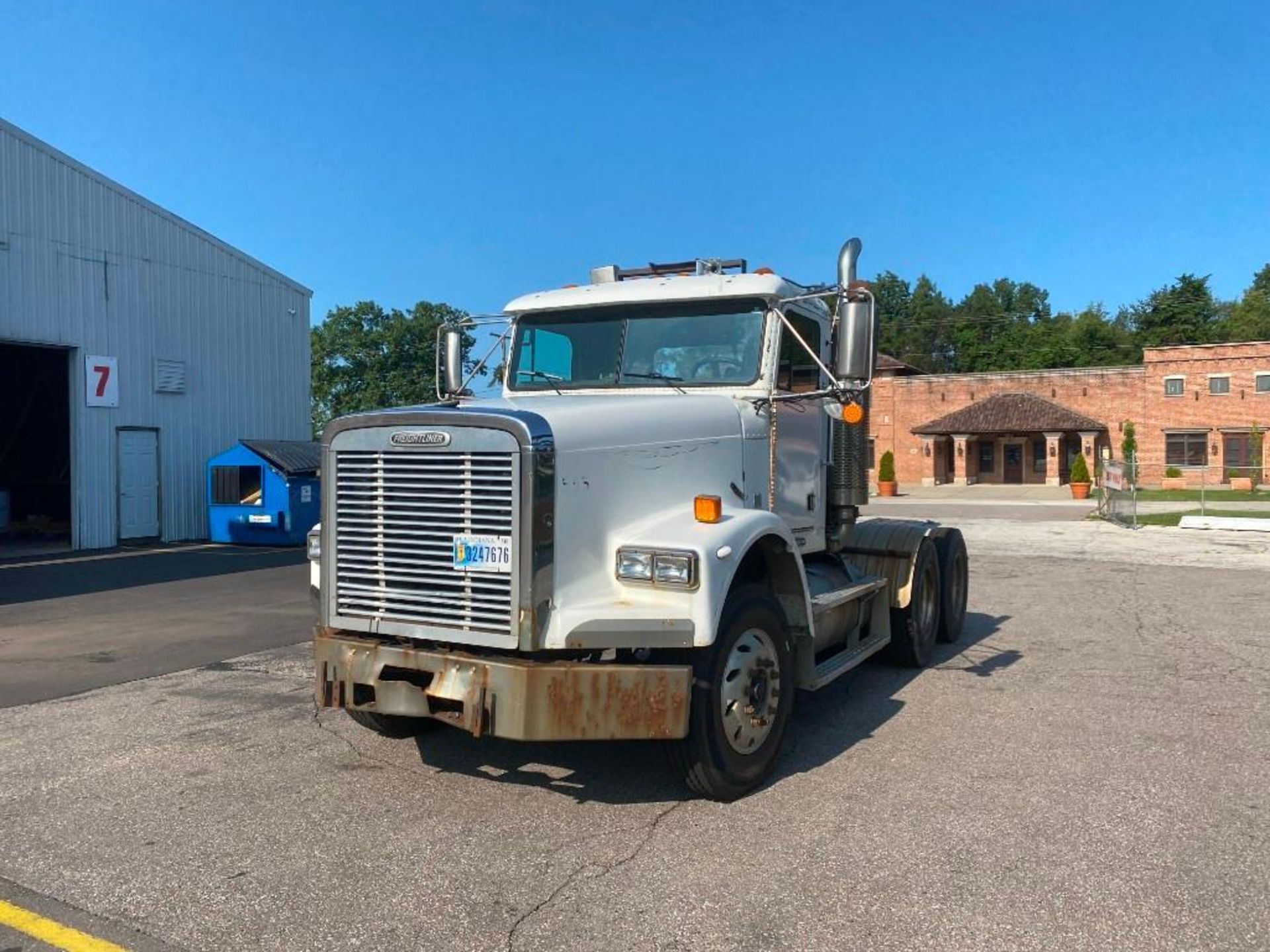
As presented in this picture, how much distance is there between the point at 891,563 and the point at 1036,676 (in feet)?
4.61

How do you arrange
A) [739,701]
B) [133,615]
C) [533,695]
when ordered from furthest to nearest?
[133,615] < [739,701] < [533,695]

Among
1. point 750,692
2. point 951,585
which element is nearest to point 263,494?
point 951,585

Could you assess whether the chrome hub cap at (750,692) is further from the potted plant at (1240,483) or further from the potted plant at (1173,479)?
the potted plant at (1173,479)

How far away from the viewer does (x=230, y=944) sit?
3.36 meters

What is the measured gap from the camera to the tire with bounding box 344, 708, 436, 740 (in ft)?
18.3

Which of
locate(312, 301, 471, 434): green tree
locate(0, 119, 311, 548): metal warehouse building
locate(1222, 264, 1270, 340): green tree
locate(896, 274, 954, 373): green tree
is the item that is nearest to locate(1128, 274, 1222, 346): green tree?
locate(1222, 264, 1270, 340): green tree

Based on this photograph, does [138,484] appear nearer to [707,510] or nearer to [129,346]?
[129,346]

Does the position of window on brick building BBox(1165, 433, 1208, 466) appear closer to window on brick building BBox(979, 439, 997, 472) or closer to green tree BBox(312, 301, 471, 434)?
window on brick building BBox(979, 439, 997, 472)

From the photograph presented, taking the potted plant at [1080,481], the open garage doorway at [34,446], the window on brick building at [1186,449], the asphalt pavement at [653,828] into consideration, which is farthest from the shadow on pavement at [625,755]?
the window on brick building at [1186,449]

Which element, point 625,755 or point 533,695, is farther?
point 625,755

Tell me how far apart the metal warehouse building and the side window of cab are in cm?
1625

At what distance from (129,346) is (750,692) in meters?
18.1

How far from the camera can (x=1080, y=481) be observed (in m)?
38.0

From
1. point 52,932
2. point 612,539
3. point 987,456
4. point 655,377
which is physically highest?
point 987,456
